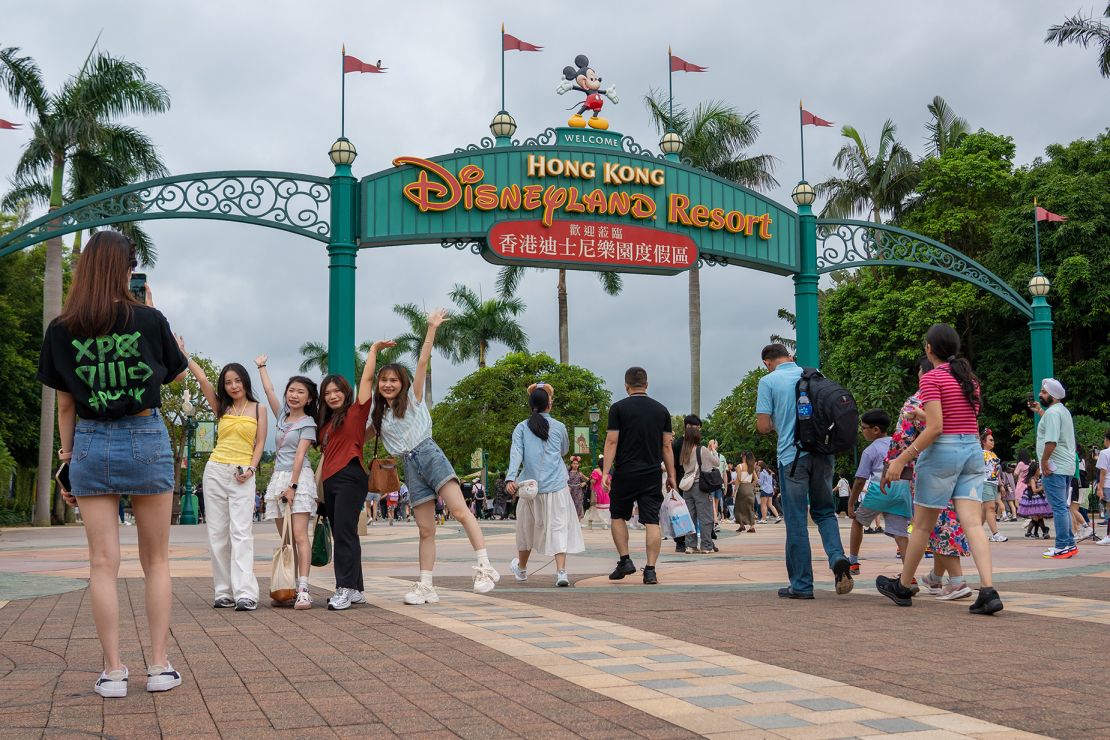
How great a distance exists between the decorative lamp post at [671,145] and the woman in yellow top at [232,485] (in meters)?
12.8

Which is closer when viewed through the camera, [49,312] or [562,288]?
[49,312]

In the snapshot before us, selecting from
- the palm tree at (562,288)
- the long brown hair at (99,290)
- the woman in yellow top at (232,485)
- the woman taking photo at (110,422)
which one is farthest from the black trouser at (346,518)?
the palm tree at (562,288)

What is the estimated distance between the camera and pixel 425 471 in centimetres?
720

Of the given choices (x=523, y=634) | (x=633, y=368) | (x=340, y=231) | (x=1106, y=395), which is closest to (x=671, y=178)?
(x=340, y=231)

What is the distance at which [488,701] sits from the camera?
12.5 feet

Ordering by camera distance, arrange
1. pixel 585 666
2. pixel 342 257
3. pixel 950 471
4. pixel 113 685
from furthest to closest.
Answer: pixel 342 257, pixel 950 471, pixel 585 666, pixel 113 685

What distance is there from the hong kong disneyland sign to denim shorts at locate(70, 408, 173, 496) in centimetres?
1237

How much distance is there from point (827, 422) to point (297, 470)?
3.67 meters

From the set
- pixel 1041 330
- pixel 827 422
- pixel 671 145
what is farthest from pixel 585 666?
pixel 1041 330

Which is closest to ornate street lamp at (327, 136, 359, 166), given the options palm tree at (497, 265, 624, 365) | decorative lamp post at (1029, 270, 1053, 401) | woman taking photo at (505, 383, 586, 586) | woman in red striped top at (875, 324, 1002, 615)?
woman taking photo at (505, 383, 586, 586)

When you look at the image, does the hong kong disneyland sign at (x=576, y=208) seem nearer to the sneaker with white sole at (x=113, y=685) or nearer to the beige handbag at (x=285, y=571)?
the beige handbag at (x=285, y=571)

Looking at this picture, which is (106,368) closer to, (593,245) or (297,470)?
(297,470)

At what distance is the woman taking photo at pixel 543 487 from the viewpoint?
8.72m

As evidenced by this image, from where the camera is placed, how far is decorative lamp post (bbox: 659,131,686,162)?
18719 millimetres
